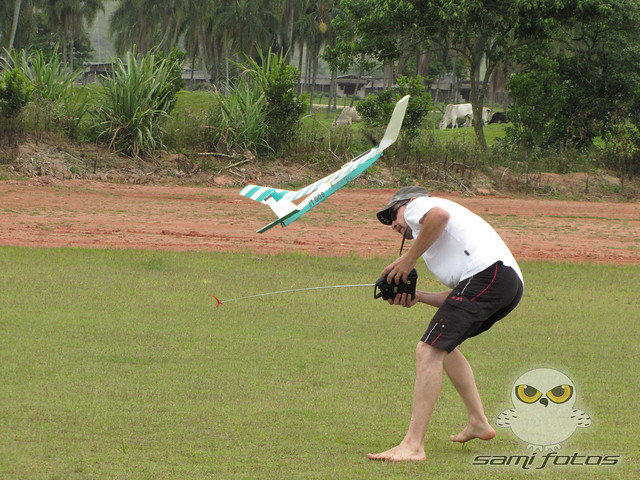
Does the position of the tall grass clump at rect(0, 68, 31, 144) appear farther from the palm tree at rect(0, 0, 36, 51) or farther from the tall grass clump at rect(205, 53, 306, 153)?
the palm tree at rect(0, 0, 36, 51)

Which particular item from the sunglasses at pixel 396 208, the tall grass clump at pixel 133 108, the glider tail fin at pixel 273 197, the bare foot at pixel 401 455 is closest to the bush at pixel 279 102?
the tall grass clump at pixel 133 108

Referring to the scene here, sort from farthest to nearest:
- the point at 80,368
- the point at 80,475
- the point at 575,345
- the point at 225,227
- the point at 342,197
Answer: the point at 342,197
the point at 225,227
the point at 575,345
the point at 80,368
the point at 80,475

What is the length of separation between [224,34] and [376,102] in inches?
1615

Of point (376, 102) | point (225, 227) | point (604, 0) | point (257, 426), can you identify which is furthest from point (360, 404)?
point (604, 0)

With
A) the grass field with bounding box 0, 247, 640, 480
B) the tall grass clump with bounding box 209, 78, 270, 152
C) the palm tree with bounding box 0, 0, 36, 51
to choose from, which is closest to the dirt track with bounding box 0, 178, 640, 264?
the tall grass clump with bounding box 209, 78, 270, 152

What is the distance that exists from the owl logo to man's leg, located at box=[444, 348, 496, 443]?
232 millimetres

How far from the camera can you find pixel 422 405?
4.89m

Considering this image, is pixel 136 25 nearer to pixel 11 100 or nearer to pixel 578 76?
pixel 578 76

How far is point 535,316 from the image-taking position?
1016 cm

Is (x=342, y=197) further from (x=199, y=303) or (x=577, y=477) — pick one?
(x=577, y=477)

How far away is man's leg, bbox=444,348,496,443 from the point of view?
17.0 ft

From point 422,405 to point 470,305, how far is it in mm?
612

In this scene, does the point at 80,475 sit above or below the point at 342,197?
above

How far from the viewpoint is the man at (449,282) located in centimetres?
488
